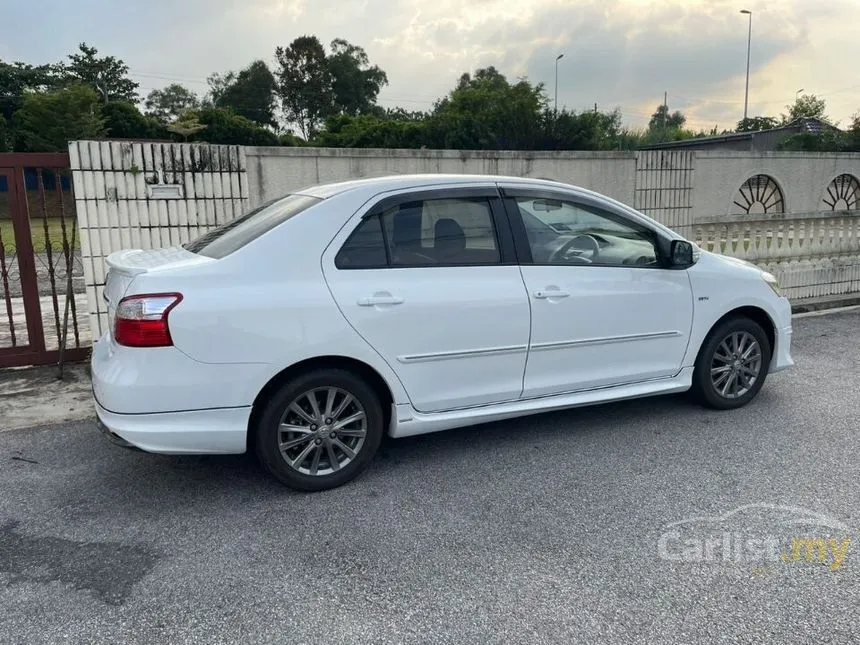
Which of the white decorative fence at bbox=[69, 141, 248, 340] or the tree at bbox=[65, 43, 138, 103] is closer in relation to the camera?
the white decorative fence at bbox=[69, 141, 248, 340]

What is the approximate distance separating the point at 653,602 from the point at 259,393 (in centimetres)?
207

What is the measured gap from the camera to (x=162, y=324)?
3.16m

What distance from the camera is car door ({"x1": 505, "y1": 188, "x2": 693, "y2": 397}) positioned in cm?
405

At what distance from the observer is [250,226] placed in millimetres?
3855

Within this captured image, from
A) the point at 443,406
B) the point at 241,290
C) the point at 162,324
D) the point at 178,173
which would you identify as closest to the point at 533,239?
the point at 443,406

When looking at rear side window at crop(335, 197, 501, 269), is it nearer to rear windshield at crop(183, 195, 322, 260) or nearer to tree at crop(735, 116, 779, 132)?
rear windshield at crop(183, 195, 322, 260)

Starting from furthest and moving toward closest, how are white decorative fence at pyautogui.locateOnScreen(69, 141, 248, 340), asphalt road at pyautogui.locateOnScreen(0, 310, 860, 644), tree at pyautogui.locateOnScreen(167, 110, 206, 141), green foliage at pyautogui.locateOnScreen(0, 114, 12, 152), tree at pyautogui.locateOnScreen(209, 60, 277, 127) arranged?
1. tree at pyautogui.locateOnScreen(209, 60, 277, 127)
2. green foliage at pyautogui.locateOnScreen(0, 114, 12, 152)
3. tree at pyautogui.locateOnScreen(167, 110, 206, 141)
4. white decorative fence at pyautogui.locateOnScreen(69, 141, 248, 340)
5. asphalt road at pyautogui.locateOnScreen(0, 310, 860, 644)

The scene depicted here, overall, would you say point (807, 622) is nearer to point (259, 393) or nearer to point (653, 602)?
point (653, 602)

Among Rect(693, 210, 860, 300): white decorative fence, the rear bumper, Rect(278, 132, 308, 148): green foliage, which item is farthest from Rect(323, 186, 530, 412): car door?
Rect(278, 132, 308, 148): green foliage

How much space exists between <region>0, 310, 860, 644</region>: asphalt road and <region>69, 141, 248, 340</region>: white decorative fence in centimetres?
189

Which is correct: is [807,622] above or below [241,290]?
below

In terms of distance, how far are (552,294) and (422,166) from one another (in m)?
4.10

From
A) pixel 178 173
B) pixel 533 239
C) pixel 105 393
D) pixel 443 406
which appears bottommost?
pixel 443 406


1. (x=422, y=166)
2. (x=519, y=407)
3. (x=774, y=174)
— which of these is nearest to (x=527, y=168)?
(x=422, y=166)
